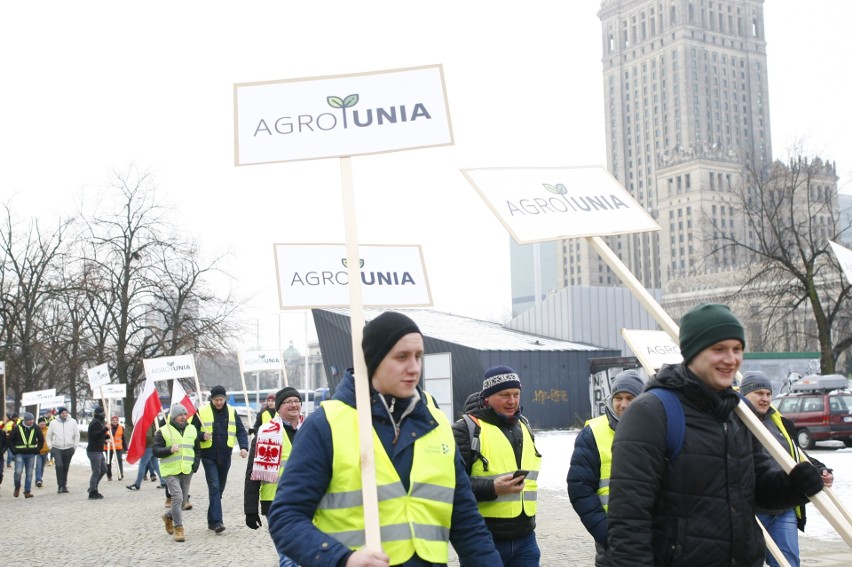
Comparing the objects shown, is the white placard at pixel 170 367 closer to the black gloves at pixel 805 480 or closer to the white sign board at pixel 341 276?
the white sign board at pixel 341 276

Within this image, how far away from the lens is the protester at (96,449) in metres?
21.0

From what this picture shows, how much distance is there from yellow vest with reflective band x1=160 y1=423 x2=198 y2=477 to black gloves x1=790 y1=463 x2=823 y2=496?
10.8 metres

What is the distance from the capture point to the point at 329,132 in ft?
15.8

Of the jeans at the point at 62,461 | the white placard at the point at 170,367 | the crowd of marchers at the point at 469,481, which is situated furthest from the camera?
the jeans at the point at 62,461

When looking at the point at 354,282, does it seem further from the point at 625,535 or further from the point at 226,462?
the point at 226,462

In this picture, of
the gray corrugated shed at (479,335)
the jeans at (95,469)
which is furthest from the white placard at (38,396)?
the jeans at (95,469)

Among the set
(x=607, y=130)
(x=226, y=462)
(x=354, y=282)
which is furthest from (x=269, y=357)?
(x=607, y=130)

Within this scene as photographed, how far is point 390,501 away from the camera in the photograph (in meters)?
3.62

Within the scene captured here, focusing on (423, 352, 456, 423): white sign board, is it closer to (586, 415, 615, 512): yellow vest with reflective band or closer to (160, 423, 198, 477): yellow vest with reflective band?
(160, 423, 198, 477): yellow vest with reflective band

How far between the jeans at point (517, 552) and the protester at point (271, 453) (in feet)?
11.2

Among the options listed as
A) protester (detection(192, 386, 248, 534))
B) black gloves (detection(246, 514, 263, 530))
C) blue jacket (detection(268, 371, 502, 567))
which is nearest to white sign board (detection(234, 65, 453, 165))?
blue jacket (detection(268, 371, 502, 567))

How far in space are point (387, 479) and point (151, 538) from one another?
11.0 metres

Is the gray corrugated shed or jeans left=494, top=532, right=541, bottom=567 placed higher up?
the gray corrugated shed

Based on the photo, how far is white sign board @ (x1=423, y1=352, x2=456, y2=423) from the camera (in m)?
37.8
